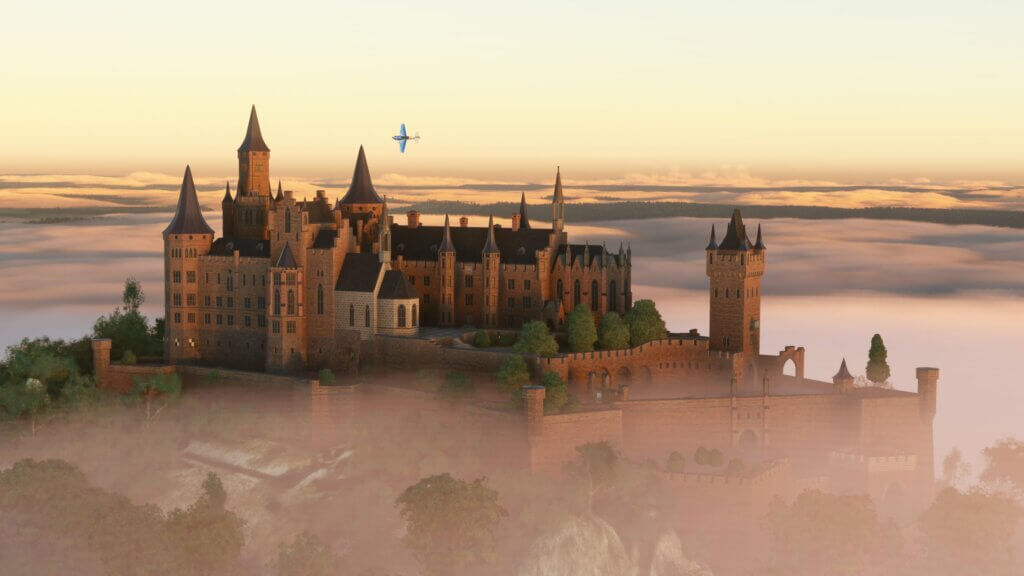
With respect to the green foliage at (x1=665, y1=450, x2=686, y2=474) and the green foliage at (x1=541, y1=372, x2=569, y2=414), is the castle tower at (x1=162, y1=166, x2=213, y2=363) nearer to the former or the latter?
the green foliage at (x1=541, y1=372, x2=569, y2=414)

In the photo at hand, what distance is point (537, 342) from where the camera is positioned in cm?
13138

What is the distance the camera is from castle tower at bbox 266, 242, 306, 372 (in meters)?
139

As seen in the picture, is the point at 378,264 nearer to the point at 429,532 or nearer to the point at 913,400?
the point at 429,532

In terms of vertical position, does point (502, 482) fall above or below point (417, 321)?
below

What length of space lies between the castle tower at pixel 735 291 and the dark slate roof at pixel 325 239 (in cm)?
2930

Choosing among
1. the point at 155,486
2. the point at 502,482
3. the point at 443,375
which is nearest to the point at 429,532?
the point at 502,482

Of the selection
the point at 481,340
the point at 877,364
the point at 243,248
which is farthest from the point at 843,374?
the point at 243,248

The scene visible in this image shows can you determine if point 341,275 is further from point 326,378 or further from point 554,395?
point 554,395

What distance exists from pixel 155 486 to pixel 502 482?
27667 millimetres

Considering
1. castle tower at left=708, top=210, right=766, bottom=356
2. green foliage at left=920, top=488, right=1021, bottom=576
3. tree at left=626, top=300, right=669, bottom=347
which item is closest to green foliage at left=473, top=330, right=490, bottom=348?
tree at left=626, top=300, right=669, bottom=347

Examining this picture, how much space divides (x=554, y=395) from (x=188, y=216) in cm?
3726

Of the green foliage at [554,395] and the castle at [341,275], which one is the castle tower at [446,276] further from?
→ the green foliage at [554,395]

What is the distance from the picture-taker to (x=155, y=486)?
13425cm

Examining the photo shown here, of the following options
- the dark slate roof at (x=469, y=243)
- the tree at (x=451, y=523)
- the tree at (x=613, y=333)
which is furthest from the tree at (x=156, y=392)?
the tree at (x=613, y=333)
